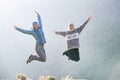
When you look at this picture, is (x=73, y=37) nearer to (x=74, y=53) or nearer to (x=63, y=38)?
(x=74, y=53)

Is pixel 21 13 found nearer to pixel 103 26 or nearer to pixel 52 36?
pixel 52 36

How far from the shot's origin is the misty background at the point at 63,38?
8.79m

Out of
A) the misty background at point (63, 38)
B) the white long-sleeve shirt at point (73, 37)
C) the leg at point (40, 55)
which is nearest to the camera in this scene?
the white long-sleeve shirt at point (73, 37)

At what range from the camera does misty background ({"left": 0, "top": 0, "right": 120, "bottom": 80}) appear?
28.8 ft

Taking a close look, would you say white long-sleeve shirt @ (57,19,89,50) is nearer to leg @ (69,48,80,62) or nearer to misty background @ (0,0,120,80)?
leg @ (69,48,80,62)

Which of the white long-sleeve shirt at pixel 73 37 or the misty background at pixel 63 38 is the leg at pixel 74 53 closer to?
the white long-sleeve shirt at pixel 73 37

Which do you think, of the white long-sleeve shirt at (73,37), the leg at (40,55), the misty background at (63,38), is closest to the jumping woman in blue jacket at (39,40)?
the leg at (40,55)

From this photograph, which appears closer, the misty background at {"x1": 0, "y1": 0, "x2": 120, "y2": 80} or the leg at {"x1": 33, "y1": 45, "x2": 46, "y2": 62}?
the leg at {"x1": 33, "y1": 45, "x2": 46, "y2": 62}

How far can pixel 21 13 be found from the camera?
30.9 feet

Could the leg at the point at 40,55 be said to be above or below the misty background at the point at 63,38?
below

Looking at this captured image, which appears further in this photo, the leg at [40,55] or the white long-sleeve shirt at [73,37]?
the leg at [40,55]

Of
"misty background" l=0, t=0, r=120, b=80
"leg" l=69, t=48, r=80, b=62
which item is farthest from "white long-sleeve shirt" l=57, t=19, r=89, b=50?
"misty background" l=0, t=0, r=120, b=80

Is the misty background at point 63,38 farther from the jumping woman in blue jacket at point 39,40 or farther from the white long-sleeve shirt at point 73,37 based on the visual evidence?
the jumping woman in blue jacket at point 39,40

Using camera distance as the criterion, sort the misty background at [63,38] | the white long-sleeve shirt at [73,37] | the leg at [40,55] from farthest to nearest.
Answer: the misty background at [63,38]
the leg at [40,55]
the white long-sleeve shirt at [73,37]
